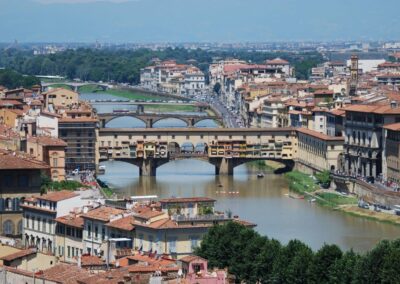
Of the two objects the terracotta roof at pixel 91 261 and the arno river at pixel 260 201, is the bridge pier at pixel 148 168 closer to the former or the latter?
the arno river at pixel 260 201

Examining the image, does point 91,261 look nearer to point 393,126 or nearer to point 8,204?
point 8,204

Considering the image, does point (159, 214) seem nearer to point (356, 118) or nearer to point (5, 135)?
point (5, 135)

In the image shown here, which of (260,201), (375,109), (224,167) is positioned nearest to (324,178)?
(375,109)

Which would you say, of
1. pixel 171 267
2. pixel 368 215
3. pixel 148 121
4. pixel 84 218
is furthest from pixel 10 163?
pixel 148 121

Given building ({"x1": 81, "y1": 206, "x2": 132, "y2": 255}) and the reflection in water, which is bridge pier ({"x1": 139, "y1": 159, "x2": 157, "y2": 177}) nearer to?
the reflection in water

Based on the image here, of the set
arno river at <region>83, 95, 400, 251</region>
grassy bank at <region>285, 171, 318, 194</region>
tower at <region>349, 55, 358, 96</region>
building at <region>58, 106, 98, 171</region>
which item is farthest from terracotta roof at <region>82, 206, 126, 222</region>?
tower at <region>349, 55, 358, 96</region>
